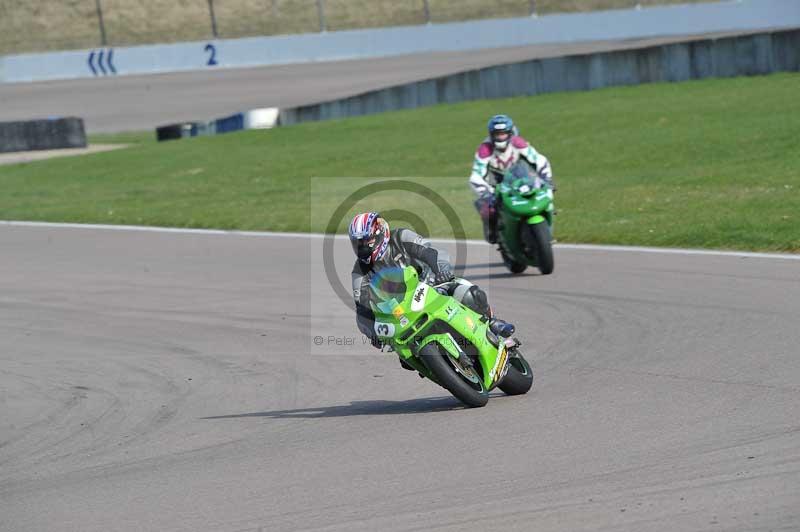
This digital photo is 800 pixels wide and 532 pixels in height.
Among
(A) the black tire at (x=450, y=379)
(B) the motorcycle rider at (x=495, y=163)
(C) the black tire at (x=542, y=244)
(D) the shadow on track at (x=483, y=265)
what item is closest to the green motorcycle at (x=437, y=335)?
(A) the black tire at (x=450, y=379)

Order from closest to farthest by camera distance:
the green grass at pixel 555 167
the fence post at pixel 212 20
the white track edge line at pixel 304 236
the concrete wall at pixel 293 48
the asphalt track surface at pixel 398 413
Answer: the asphalt track surface at pixel 398 413 < the white track edge line at pixel 304 236 < the green grass at pixel 555 167 < the concrete wall at pixel 293 48 < the fence post at pixel 212 20

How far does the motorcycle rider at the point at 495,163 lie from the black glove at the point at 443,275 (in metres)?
5.82

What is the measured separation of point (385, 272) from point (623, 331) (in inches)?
117

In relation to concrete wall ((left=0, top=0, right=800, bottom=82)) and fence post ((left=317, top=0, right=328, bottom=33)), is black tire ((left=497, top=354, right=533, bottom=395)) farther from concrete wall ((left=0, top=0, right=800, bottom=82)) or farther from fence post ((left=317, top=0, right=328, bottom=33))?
fence post ((left=317, top=0, right=328, bottom=33))

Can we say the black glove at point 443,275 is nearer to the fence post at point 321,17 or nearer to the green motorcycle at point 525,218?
the green motorcycle at point 525,218

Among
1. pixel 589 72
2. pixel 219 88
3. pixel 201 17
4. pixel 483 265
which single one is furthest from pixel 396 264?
pixel 201 17

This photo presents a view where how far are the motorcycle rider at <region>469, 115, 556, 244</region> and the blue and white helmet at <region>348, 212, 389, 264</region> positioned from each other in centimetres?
612

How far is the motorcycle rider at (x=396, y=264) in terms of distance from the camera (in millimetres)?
8039

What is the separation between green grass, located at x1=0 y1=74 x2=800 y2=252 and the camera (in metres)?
17.3

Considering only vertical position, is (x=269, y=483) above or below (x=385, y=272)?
below

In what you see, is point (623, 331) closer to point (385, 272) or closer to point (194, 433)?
point (385, 272)

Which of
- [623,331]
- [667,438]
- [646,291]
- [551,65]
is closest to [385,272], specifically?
[667,438]

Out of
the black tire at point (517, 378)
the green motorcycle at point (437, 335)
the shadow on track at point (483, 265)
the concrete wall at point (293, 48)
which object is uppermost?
the concrete wall at point (293, 48)

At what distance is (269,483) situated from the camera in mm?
6703
